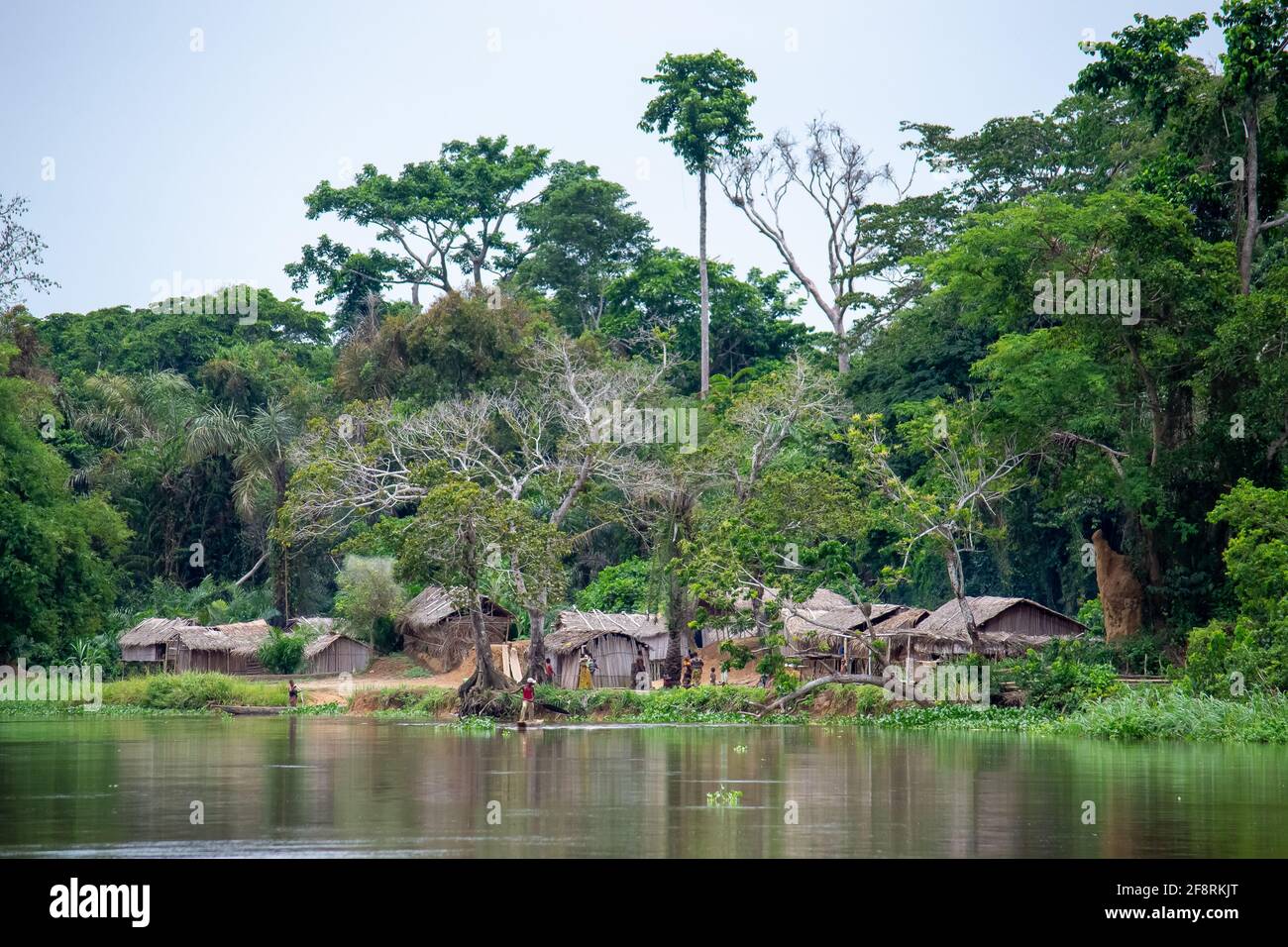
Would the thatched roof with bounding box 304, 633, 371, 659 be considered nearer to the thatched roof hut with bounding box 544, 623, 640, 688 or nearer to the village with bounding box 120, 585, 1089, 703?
the village with bounding box 120, 585, 1089, 703

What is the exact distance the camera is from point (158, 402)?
194 feet

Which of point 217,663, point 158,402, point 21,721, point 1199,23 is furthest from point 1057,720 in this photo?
point 158,402

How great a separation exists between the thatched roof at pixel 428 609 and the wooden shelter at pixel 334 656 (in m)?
1.97

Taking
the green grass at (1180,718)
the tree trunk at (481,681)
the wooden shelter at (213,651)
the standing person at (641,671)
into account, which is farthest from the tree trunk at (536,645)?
the green grass at (1180,718)

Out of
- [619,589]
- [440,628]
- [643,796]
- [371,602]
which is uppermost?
[619,589]

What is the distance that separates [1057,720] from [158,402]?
4115 cm

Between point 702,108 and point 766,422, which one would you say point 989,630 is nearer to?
point 766,422

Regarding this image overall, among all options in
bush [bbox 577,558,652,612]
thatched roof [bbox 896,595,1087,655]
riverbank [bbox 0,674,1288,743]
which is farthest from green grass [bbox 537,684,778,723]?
bush [bbox 577,558,652,612]

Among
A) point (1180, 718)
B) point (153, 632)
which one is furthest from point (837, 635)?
point (153, 632)

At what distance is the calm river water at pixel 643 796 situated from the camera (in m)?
13.6

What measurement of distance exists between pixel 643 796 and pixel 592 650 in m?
26.2

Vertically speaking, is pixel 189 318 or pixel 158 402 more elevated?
pixel 189 318

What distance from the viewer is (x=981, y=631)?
39281 millimetres
